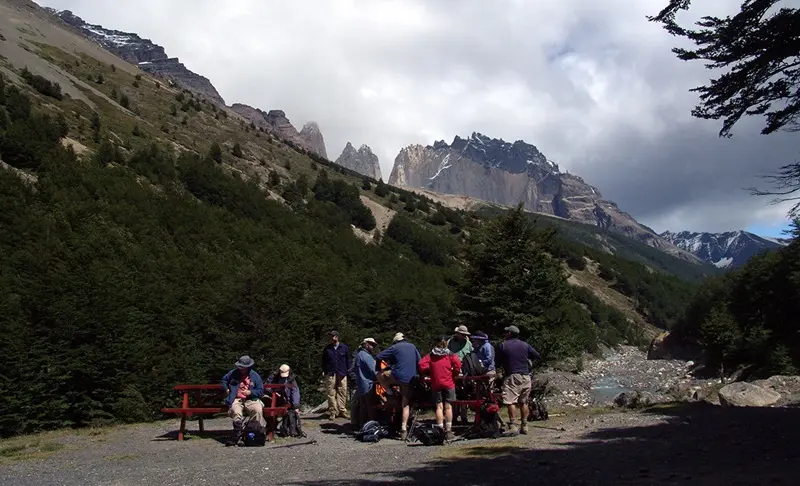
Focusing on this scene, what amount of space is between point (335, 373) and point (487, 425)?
4.67 metres

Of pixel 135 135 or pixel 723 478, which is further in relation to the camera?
pixel 135 135

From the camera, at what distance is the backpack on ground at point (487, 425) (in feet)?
36.5

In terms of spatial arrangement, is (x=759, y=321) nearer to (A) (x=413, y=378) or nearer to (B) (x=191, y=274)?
(B) (x=191, y=274)

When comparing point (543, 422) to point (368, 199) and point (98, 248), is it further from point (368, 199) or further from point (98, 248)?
point (368, 199)

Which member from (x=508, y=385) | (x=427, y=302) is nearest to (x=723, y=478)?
(x=508, y=385)

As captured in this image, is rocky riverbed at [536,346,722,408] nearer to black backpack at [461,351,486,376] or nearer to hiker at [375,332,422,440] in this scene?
black backpack at [461,351,486,376]

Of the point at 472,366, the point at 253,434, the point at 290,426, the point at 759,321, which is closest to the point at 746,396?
the point at 472,366

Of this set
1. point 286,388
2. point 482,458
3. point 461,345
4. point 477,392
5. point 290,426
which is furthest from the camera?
point 286,388

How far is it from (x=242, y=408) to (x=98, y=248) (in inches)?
776

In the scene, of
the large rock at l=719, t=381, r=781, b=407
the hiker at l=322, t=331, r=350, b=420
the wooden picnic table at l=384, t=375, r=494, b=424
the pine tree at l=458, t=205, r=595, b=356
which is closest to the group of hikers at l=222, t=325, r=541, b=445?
the wooden picnic table at l=384, t=375, r=494, b=424

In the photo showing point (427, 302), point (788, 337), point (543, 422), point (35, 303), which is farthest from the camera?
point (427, 302)

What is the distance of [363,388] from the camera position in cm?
1209

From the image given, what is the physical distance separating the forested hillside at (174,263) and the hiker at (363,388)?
6807mm

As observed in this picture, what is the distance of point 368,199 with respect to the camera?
79750 mm
